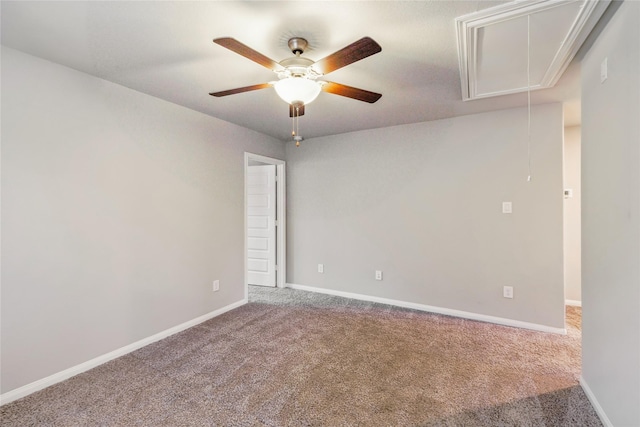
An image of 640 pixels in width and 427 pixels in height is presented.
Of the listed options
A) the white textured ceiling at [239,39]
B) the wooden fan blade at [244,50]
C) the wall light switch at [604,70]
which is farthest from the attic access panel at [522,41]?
the wooden fan blade at [244,50]

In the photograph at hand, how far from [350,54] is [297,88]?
405 mm

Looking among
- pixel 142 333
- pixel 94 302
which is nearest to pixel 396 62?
pixel 94 302

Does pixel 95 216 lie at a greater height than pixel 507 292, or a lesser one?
greater

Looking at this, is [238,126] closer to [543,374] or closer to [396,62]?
[396,62]

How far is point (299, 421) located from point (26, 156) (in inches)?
101

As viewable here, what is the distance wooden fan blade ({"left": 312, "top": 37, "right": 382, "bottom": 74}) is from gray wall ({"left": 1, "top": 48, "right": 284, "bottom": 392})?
1.97 metres

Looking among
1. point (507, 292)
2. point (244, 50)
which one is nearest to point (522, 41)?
point (244, 50)

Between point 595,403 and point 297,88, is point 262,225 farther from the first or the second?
point 595,403

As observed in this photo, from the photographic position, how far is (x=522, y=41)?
73.0 inches

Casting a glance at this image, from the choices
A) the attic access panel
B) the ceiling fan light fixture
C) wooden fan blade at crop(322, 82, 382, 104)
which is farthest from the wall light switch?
the ceiling fan light fixture

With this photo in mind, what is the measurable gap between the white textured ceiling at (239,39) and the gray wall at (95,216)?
0.27 meters

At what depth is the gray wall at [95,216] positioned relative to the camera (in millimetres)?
1999

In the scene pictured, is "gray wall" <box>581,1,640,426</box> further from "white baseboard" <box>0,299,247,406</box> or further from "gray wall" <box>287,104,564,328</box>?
"white baseboard" <box>0,299,247,406</box>

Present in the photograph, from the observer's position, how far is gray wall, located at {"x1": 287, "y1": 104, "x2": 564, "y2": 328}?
3.08 m
